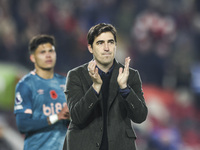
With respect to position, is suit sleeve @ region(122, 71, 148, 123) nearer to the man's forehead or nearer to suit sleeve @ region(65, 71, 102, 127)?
suit sleeve @ region(65, 71, 102, 127)

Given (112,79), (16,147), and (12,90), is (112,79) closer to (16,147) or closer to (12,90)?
(16,147)

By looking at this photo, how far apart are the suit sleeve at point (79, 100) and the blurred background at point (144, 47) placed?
543 cm

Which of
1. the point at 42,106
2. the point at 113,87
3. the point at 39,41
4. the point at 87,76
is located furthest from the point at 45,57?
the point at 113,87

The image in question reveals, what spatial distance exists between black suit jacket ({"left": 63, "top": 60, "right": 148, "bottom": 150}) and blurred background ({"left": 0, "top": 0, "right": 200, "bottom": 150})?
5.43 meters

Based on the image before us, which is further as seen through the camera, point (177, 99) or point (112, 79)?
point (177, 99)

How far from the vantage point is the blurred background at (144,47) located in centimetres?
968

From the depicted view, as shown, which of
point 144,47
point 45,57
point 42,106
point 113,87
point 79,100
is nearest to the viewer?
point 79,100

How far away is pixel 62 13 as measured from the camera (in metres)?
11.6

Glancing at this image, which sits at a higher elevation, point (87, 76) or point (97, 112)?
point (87, 76)

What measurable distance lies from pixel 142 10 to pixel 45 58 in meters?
7.73

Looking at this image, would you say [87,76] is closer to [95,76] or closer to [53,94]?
[95,76]

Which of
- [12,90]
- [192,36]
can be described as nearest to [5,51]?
[12,90]

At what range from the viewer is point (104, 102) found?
3.24 m

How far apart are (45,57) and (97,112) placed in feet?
4.99
